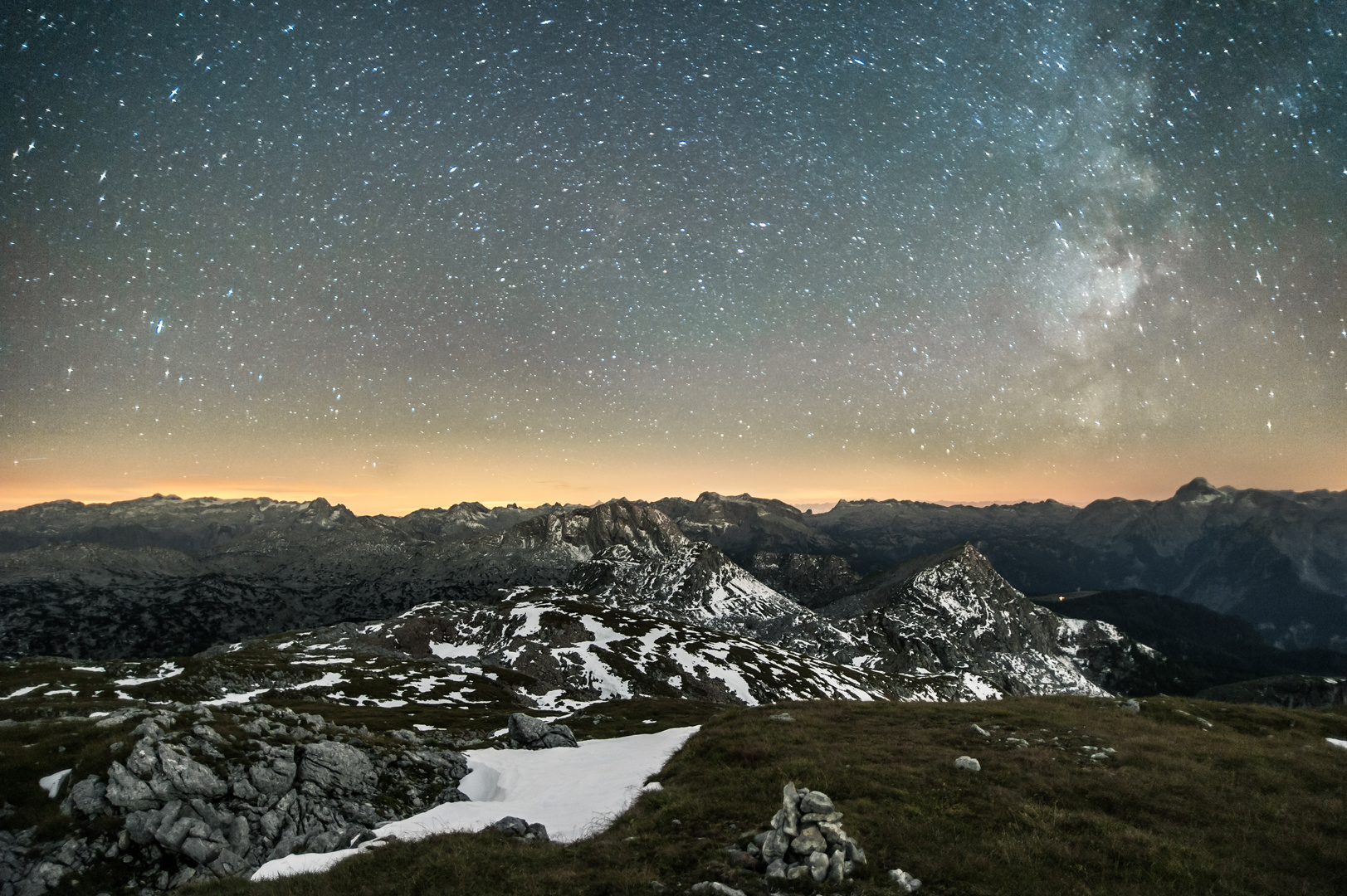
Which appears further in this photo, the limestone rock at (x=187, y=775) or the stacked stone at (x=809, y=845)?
the limestone rock at (x=187, y=775)

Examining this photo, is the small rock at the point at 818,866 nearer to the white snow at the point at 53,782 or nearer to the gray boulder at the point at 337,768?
the gray boulder at the point at 337,768

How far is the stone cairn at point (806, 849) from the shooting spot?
1438 cm

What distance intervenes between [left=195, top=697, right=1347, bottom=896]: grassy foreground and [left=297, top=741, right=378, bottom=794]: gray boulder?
49.2 feet

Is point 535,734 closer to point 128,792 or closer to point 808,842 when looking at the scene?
point 128,792

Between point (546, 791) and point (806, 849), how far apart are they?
18700 mm

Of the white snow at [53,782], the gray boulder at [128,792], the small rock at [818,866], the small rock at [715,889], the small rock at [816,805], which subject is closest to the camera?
the small rock at [715,889]

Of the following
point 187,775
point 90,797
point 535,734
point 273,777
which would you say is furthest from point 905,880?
point 535,734

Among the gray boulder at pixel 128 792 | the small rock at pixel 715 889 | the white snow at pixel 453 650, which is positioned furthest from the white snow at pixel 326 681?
the small rock at pixel 715 889

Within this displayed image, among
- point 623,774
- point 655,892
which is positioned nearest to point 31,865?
point 623,774

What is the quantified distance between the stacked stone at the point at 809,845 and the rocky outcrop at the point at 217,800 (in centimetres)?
A: 1588

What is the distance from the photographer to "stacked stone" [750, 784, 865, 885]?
47.1ft

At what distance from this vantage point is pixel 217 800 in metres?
29.0

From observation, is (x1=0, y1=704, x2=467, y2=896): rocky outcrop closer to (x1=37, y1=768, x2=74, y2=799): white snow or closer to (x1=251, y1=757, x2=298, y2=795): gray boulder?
(x1=251, y1=757, x2=298, y2=795): gray boulder

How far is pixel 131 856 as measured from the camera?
25797 mm
